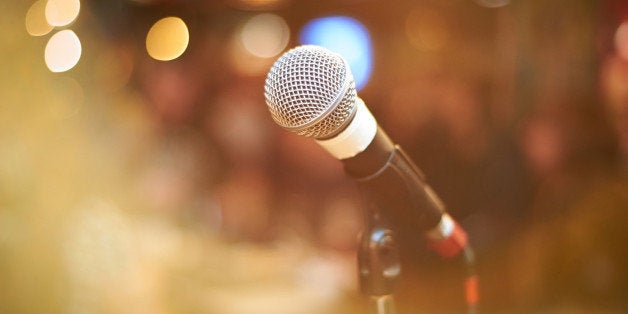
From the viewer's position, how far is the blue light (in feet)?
7.87

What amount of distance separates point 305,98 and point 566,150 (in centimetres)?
170

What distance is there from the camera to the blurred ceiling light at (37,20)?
1623 mm

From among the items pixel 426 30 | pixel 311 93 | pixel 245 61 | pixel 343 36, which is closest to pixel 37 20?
pixel 245 61

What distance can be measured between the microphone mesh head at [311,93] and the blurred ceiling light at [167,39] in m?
1.75

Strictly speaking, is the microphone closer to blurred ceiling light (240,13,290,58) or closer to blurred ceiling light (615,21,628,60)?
blurred ceiling light (615,21,628,60)

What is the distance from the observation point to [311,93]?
0.65 metres

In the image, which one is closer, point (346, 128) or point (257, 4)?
point (346, 128)

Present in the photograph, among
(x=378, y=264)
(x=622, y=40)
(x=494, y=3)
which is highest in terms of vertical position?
(x=494, y=3)

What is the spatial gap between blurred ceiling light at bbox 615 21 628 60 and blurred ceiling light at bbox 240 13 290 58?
1.25m

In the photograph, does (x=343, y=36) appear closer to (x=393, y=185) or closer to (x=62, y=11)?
(x=62, y=11)

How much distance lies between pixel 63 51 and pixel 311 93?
1.40 metres

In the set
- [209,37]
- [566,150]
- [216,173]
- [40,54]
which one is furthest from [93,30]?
[566,150]

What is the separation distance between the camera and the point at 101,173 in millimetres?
1897

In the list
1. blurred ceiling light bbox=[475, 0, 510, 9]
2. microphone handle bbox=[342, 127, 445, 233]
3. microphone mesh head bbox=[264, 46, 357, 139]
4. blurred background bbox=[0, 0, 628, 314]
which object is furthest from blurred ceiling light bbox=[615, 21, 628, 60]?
microphone mesh head bbox=[264, 46, 357, 139]
